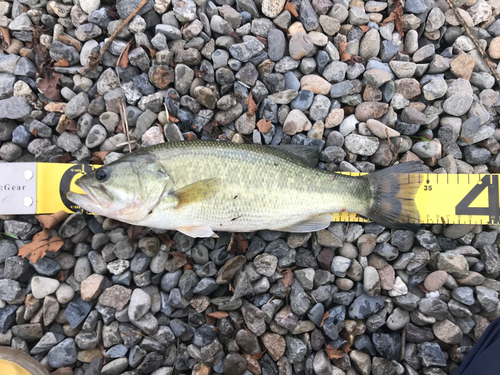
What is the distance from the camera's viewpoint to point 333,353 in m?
3.17

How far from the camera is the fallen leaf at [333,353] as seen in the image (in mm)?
3152

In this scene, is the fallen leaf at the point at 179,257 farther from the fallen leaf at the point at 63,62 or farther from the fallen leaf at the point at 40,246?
the fallen leaf at the point at 63,62

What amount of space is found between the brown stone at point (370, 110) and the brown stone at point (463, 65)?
1.07 meters

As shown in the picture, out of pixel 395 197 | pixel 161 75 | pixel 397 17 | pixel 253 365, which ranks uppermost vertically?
pixel 397 17

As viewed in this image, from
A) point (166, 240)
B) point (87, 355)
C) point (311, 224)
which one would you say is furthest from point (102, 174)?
point (311, 224)

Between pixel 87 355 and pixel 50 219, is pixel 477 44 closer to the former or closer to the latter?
pixel 50 219

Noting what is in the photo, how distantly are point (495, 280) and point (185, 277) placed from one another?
3.59 meters

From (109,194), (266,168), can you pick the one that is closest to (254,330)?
(266,168)

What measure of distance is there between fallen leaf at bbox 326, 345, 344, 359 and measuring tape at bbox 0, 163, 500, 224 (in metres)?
1.44

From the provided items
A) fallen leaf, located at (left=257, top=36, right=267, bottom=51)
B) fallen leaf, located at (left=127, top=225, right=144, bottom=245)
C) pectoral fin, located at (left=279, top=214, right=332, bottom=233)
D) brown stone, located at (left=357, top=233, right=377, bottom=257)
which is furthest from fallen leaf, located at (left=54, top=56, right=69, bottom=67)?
brown stone, located at (left=357, top=233, right=377, bottom=257)

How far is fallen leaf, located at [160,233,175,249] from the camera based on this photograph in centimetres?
333

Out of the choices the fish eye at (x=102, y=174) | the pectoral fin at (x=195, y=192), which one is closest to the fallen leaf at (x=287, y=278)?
the pectoral fin at (x=195, y=192)

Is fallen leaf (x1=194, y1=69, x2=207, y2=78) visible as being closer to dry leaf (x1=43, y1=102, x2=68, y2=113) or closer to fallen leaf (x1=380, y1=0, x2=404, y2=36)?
dry leaf (x1=43, y1=102, x2=68, y2=113)

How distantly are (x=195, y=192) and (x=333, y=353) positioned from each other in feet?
7.64
